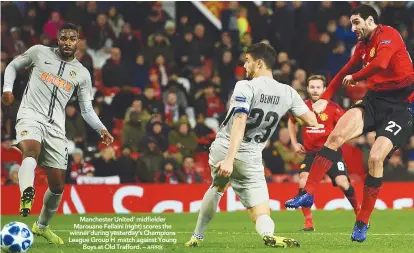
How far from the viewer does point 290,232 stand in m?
12.5

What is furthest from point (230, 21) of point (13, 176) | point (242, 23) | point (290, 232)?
point (290, 232)

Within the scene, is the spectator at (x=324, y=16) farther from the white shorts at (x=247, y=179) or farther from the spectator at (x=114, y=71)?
the white shorts at (x=247, y=179)

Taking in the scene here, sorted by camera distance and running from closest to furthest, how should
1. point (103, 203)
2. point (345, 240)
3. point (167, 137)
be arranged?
point (345, 240)
point (103, 203)
point (167, 137)

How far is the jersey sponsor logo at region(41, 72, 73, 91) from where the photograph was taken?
1032 cm

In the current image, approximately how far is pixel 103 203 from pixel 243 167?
787 centimetres

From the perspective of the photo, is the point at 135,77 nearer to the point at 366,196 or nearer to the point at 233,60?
the point at 233,60

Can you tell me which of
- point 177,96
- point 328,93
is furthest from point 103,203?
point 328,93

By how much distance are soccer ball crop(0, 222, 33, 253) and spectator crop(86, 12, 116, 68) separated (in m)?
11.0

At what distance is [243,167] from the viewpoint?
9.01m

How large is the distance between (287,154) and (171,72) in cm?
299

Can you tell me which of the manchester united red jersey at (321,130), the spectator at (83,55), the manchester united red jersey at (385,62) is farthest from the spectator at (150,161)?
the manchester united red jersey at (385,62)

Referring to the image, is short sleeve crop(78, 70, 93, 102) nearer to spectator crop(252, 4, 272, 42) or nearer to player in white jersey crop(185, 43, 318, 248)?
player in white jersey crop(185, 43, 318, 248)

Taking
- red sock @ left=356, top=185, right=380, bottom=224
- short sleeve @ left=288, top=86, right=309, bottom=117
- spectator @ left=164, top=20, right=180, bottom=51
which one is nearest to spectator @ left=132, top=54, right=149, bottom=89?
spectator @ left=164, top=20, right=180, bottom=51

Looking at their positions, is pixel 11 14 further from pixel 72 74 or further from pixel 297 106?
pixel 297 106
